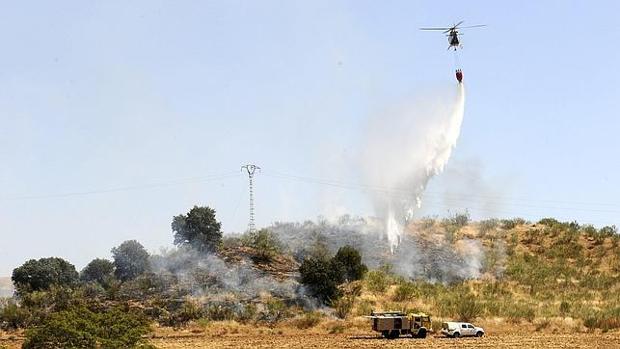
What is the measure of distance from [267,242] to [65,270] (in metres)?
19.1

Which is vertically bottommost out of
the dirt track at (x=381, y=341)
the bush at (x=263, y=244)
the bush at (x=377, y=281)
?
the dirt track at (x=381, y=341)

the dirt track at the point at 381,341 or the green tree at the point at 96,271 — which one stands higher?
the green tree at the point at 96,271

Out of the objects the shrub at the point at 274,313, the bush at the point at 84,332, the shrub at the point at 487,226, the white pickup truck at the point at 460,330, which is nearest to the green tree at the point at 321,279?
the shrub at the point at 274,313

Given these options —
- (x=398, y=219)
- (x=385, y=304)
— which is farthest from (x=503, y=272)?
(x=385, y=304)

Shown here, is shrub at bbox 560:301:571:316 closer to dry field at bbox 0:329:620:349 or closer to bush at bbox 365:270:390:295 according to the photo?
dry field at bbox 0:329:620:349

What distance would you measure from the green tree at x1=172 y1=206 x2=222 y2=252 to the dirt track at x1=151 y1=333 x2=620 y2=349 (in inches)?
842

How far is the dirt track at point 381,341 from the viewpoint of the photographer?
43219 mm

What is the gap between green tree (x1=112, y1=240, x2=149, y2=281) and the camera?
→ 6838cm

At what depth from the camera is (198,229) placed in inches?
2783

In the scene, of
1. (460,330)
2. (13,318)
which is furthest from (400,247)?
(13,318)

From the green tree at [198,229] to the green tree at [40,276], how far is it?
427 inches

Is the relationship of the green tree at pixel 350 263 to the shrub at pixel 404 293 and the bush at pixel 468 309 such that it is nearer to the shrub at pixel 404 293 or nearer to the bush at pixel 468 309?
the shrub at pixel 404 293

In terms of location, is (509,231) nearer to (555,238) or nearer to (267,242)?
(555,238)

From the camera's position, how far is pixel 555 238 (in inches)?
3445
